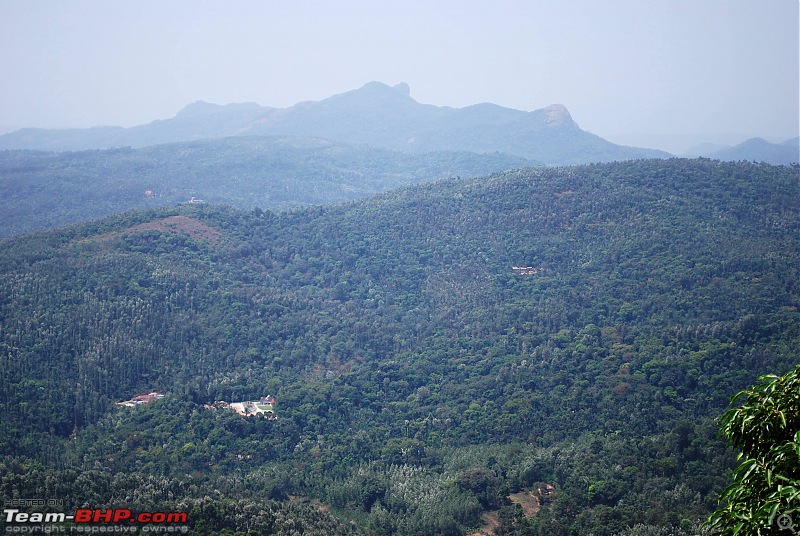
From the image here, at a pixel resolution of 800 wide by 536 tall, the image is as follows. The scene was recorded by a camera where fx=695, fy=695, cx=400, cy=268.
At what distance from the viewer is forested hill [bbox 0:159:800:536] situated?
34.3 metres

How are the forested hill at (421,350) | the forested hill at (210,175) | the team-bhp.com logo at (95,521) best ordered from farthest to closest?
1. the forested hill at (210,175)
2. the forested hill at (421,350)
3. the team-bhp.com logo at (95,521)

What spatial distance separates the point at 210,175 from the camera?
132 meters

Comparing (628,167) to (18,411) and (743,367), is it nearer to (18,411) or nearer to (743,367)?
(743,367)

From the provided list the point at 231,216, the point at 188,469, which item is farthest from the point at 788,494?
the point at 231,216

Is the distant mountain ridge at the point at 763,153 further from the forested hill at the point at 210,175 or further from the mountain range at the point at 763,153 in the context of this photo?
the forested hill at the point at 210,175

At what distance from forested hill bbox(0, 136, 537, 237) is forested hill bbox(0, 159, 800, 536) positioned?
1500 inches

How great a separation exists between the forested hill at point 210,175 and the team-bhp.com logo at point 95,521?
7840 cm

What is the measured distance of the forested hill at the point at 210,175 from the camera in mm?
105562

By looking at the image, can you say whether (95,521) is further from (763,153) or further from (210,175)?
(763,153)

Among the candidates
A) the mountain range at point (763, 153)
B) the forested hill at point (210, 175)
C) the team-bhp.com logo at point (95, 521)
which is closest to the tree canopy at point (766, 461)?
the team-bhp.com logo at point (95, 521)

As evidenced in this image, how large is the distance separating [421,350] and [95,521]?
3386cm

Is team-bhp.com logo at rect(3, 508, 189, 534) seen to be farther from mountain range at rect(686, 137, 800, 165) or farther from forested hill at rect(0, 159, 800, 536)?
mountain range at rect(686, 137, 800, 165)

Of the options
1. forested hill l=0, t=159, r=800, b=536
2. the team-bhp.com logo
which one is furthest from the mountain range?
the team-bhp.com logo

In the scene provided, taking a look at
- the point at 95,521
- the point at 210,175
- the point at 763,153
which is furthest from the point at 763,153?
the point at 95,521
